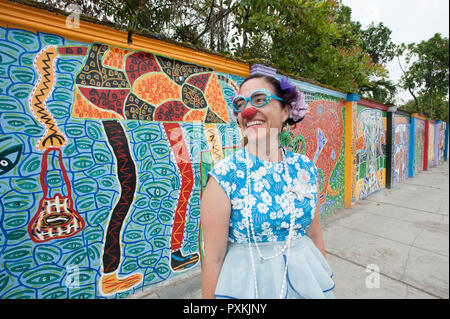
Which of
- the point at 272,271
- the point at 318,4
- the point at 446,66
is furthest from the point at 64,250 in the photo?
the point at 446,66

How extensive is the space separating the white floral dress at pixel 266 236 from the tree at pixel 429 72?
62.8 ft

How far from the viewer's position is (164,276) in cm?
245

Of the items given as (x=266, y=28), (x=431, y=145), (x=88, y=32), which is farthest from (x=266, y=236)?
(x=431, y=145)

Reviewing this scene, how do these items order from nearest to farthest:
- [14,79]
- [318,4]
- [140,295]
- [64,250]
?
[14,79]
[64,250]
[140,295]
[318,4]

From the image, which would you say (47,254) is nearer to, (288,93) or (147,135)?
(147,135)

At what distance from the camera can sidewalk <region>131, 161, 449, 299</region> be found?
2.44 meters

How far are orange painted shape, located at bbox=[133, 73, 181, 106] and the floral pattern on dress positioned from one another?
1.46 m

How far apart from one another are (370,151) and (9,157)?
7151mm

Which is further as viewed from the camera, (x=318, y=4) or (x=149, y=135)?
(x=318, y=4)

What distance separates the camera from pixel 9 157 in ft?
5.42

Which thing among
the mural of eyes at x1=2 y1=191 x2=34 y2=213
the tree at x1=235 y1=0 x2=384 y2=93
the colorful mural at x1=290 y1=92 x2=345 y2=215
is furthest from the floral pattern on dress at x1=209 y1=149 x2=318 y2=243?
the tree at x1=235 y1=0 x2=384 y2=93

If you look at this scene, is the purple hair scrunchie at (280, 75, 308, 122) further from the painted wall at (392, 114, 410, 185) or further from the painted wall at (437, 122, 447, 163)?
the painted wall at (437, 122, 447, 163)
